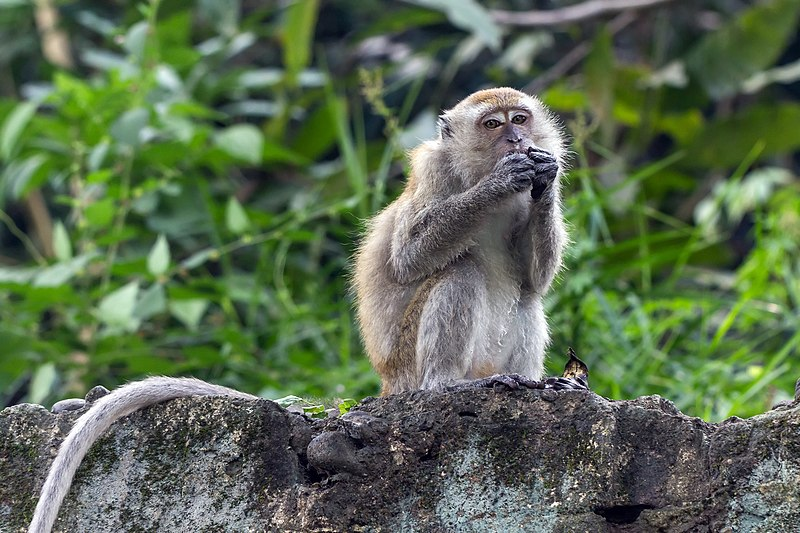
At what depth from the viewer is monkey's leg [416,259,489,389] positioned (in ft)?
15.4

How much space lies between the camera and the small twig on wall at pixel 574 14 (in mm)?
10102

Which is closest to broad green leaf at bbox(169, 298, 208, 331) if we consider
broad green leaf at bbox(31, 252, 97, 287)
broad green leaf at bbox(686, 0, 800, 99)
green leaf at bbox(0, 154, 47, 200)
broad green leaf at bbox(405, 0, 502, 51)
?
broad green leaf at bbox(31, 252, 97, 287)

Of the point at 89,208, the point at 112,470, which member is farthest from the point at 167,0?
the point at 112,470

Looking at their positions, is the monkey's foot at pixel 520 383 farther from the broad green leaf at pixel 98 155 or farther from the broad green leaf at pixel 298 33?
the broad green leaf at pixel 298 33

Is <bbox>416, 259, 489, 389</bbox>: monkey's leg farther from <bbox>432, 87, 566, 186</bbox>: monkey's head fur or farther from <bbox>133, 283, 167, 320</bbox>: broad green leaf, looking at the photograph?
<bbox>133, 283, 167, 320</bbox>: broad green leaf

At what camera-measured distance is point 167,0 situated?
10273 mm

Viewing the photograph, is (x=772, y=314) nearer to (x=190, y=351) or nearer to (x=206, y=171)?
(x=190, y=351)

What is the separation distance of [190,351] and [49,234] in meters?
3.02

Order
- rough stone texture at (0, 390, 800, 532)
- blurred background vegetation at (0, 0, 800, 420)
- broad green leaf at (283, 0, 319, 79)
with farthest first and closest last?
broad green leaf at (283, 0, 319, 79) < blurred background vegetation at (0, 0, 800, 420) < rough stone texture at (0, 390, 800, 532)

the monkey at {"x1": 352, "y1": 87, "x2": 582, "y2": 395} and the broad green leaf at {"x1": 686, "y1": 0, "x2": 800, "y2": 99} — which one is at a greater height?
the broad green leaf at {"x1": 686, "y1": 0, "x2": 800, "y2": 99}

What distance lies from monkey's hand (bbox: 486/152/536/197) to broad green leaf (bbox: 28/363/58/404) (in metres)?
3.33

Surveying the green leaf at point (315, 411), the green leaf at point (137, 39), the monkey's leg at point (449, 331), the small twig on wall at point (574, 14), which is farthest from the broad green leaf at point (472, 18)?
the green leaf at point (315, 411)

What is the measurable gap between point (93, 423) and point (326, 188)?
5.86m

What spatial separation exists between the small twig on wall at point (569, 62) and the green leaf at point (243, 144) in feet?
11.0
